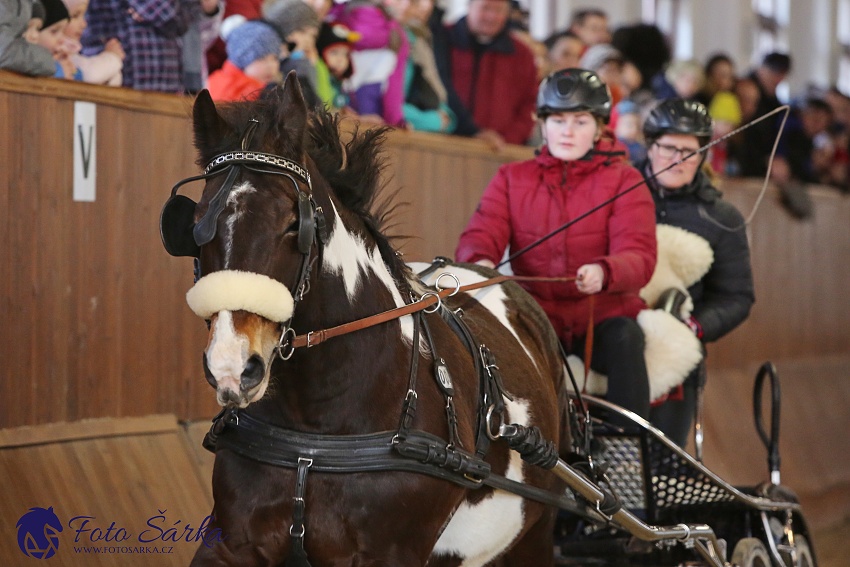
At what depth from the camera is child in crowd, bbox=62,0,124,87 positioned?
473 centimetres

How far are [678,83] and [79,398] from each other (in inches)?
270

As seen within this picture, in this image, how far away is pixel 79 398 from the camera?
14.6 ft

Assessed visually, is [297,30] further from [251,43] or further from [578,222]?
[578,222]

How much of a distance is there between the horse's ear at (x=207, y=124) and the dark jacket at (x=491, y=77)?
4.70m

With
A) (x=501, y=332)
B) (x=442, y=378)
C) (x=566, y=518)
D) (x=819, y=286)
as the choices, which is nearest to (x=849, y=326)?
(x=819, y=286)

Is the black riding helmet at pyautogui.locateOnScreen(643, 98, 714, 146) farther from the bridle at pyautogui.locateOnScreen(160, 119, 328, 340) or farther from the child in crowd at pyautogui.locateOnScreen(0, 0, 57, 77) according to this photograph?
the bridle at pyautogui.locateOnScreen(160, 119, 328, 340)

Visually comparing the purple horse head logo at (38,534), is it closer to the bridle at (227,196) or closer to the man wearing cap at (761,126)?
the bridle at (227,196)

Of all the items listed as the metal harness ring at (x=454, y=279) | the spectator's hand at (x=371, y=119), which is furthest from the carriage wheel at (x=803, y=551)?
the spectator's hand at (x=371, y=119)

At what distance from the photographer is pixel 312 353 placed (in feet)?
9.39

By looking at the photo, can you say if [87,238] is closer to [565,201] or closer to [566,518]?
[565,201]

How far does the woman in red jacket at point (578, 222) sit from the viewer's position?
4297 mm

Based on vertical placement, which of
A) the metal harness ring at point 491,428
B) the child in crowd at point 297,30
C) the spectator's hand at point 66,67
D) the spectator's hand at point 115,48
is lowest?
the metal harness ring at point 491,428

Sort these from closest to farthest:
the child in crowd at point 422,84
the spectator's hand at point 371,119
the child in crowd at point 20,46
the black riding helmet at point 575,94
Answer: the child in crowd at point 20,46, the black riding helmet at point 575,94, the spectator's hand at point 371,119, the child in crowd at point 422,84

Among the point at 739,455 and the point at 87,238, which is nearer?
the point at 87,238
